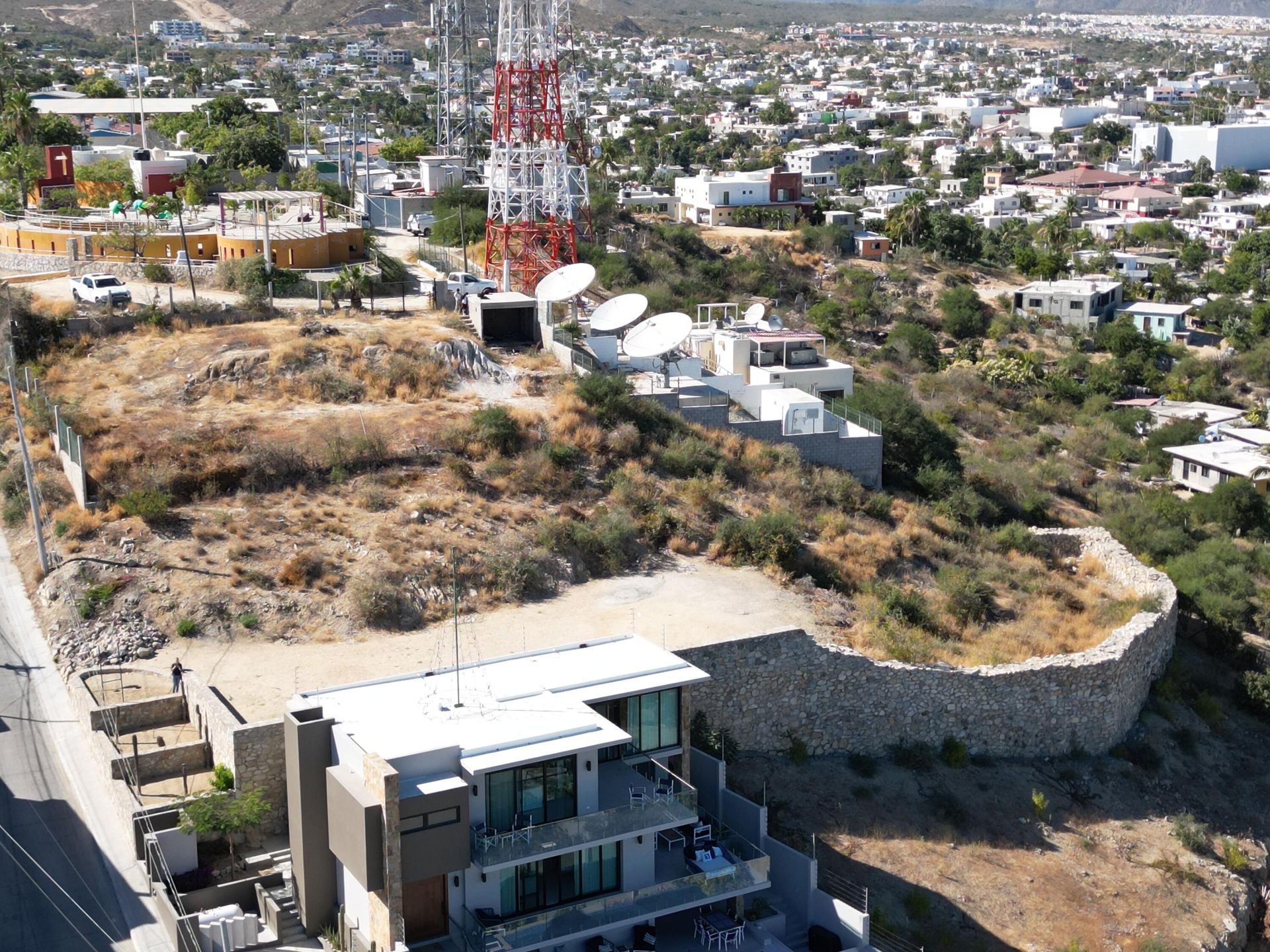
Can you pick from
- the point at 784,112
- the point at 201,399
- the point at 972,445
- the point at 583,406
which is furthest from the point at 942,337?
the point at 784,112

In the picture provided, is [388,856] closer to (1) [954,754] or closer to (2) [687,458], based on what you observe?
(1) [954,754]

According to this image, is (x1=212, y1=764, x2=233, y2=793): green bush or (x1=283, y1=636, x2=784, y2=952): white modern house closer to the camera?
(x1=283, y1=636, x2=784, y2=952): white modern house

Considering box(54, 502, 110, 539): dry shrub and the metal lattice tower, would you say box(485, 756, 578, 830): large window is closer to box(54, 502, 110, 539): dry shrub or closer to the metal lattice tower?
box(54, 502, 110, 539): dry shrub

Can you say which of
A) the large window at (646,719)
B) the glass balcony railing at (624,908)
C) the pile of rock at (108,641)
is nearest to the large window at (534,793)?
the glass balcony railing at (624,908)

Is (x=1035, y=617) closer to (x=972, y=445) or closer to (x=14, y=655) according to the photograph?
(x=972, y=445)

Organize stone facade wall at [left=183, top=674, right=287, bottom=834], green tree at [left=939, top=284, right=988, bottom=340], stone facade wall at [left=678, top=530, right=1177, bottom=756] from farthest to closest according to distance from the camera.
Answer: green tree at [left=939, top=284, right=988, bottom=340] → stone facade wall at [left=678, top=530, right=1177, bottom=756] → stone facade wall at [left=183, top=674, right=287, bottom=834]

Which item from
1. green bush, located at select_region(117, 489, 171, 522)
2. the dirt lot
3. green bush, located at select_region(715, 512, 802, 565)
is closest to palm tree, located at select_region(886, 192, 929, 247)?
green bush, located at select_region(715, 512, 802, 565)

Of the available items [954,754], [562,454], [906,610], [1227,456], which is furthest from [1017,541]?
[1227,456]

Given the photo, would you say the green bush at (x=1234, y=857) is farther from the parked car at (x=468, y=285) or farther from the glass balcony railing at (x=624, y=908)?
the parked car at (x=468, y=285)
